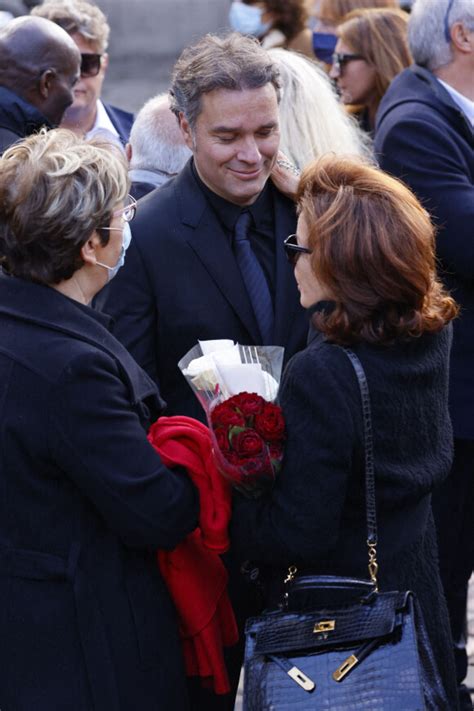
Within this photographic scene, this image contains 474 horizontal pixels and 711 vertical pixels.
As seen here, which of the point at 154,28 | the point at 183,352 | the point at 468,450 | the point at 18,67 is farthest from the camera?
the point at 154,28

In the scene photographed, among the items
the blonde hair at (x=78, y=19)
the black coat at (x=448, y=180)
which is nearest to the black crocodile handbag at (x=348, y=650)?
the black coat at (x=448, y=180)

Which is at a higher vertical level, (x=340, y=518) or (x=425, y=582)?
(x=340, y=518)

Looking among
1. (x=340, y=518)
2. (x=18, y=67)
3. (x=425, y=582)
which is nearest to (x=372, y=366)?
(x=340, y=518)

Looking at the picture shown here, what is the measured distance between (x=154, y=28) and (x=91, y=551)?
57.1 ft

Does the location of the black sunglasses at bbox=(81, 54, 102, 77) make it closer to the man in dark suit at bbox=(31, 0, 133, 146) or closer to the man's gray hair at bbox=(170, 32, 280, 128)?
the man in dark suit at bbox=(31, 0, 133, 146)

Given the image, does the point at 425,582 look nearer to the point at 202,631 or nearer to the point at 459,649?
the point at 202,631

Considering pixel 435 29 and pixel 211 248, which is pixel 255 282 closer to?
pixel 211 248

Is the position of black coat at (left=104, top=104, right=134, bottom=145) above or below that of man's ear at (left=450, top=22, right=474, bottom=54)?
below

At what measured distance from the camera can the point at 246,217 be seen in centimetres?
337

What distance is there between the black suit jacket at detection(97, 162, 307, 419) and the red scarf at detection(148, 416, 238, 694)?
517mm

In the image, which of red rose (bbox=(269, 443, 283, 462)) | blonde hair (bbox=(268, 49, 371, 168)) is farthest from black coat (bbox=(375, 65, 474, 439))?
A: red rose (bbox=(269, 443, 283, 462))

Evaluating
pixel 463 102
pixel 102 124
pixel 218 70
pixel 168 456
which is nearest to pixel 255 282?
pixel 218 70

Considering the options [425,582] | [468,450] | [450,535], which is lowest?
[450,535]

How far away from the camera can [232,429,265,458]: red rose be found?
2.46m
